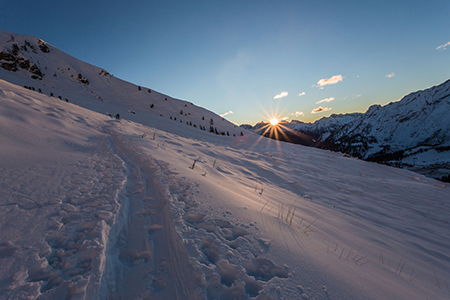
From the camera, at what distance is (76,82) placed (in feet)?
60.5

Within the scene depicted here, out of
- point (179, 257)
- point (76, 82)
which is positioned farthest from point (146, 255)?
point (76, 82)

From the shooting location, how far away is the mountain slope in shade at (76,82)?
14.0 m

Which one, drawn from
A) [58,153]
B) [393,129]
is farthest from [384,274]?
[393,129]

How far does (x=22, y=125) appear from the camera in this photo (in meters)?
4.36

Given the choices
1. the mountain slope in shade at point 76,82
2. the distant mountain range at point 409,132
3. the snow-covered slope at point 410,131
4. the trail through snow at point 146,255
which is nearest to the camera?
the trail through snow at point 146,255

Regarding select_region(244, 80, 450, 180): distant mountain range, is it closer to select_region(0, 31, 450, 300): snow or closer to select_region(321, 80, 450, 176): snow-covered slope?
select_region(321, 80, 450, 176): snow-covered slope

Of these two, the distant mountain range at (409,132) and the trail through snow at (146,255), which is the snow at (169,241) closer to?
the trail through snow at (146,255)

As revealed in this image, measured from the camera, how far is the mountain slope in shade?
45.8ft

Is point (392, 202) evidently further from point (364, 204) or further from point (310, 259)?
point (310, 259)

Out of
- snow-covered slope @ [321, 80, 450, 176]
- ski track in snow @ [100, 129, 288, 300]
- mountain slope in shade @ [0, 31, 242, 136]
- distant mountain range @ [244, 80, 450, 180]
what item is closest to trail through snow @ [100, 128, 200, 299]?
ski track in snow @ [100, 129, 288, 300]

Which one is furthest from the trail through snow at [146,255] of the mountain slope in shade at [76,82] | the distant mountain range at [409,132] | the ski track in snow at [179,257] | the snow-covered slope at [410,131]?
the snow-covered slope at [410,131]

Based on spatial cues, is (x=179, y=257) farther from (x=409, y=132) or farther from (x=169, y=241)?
(x=409, y=132)

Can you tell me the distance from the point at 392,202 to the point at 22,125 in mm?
11089

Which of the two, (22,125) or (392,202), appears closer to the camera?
(22,125)
